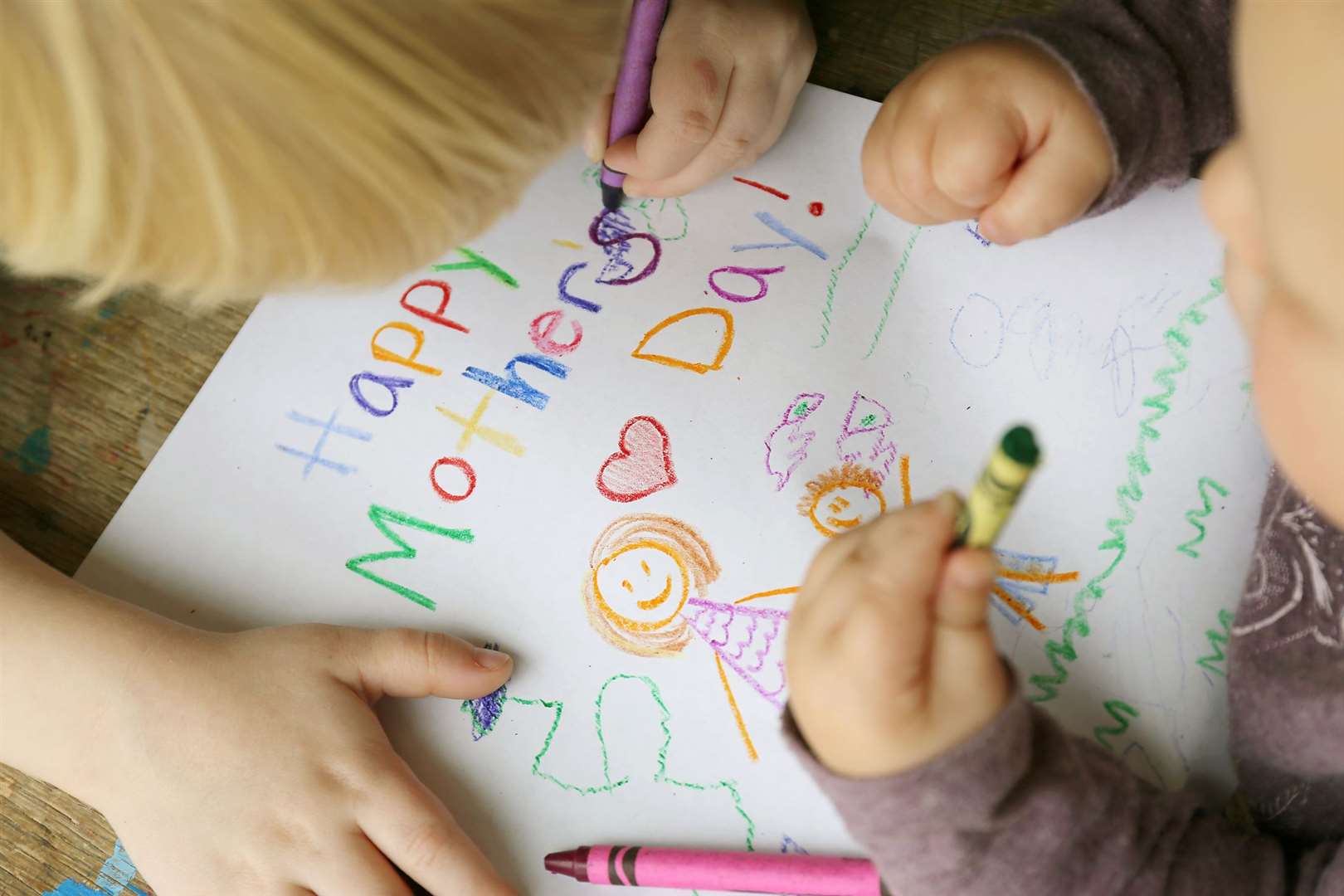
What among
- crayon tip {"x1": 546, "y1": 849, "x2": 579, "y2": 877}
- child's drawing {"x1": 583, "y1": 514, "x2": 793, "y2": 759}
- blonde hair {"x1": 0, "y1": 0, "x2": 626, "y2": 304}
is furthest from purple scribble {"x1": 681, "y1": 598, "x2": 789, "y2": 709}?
blonde hair {"x1": 0, "y1": 0, "x2": 626, "y2": 304}

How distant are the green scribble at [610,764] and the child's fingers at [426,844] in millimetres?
43

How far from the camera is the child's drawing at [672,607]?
1.47 feet

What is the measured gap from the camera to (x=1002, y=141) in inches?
18.2

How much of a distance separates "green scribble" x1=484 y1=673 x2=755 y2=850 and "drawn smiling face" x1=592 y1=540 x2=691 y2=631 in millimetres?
27

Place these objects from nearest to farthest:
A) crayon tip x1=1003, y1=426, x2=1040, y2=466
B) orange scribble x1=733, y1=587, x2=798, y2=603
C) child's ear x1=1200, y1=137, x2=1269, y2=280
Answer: crayon tip x1=1003, y1=426, x2=1040, y2=466
child's ear x1=1200, y1=137, x2=1269, y2=280
orange scribble x1=733, y1=587, x2=798, y2=603

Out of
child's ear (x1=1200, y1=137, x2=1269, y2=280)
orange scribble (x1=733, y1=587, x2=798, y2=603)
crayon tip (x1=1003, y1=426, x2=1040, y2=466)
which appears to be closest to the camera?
crayon tip (x1=1003, y1=426, x2=1040, y2=466)

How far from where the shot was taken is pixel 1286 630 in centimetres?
41

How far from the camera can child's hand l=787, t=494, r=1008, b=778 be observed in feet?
1.04

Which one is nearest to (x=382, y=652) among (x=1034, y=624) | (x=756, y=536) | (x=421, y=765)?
(x=421, y=765)

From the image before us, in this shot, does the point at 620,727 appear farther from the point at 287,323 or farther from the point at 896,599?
the point at 287,323

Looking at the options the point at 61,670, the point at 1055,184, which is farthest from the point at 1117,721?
the point at 61,670

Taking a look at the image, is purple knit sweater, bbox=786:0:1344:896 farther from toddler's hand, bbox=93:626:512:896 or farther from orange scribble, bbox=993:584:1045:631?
toddler's hand, bbox=93:626:512:896

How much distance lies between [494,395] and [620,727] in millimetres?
176

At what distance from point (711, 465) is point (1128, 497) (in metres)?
0.19
